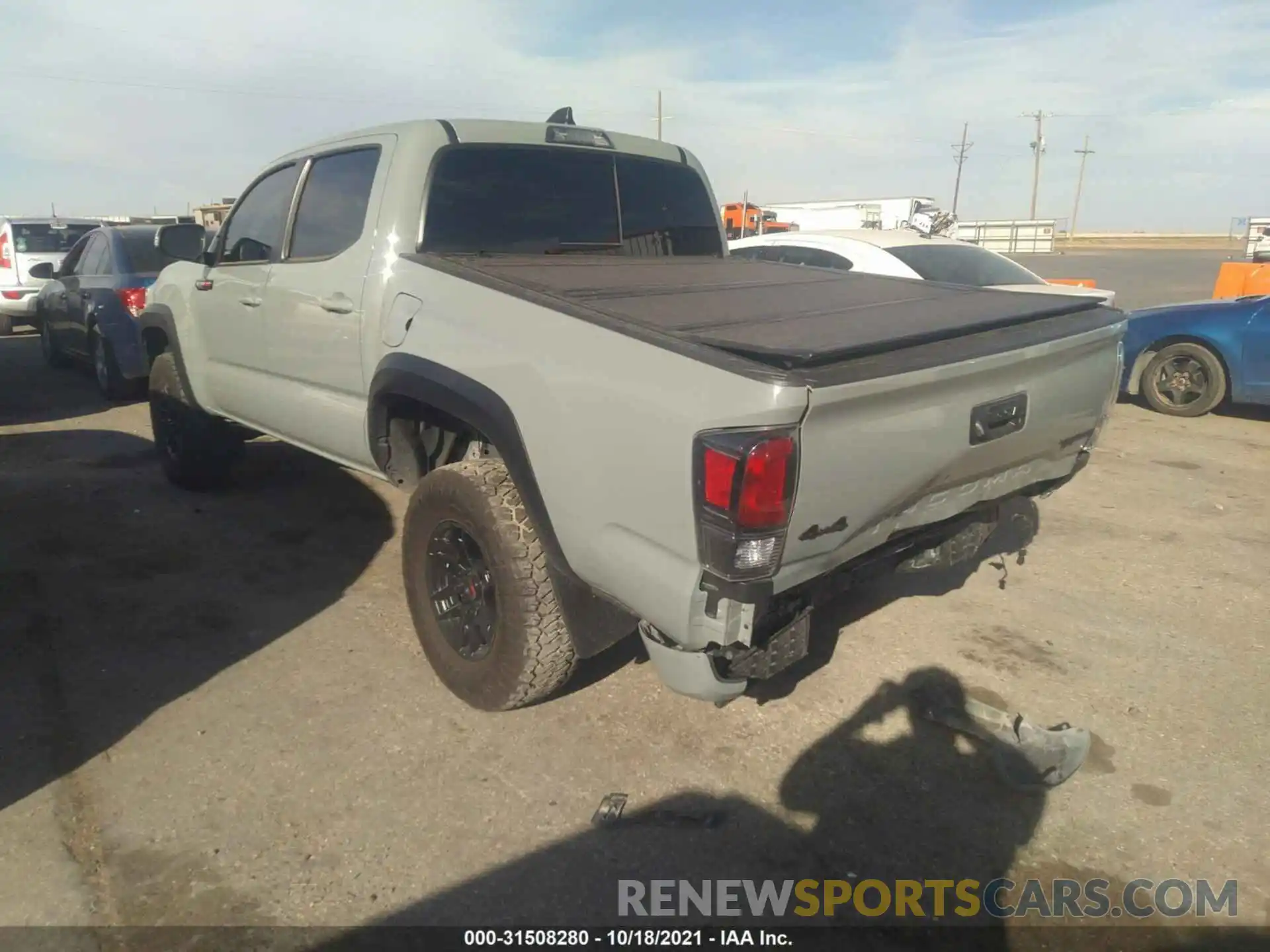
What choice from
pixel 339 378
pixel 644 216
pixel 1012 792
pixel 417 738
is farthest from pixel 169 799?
pixel 644 216

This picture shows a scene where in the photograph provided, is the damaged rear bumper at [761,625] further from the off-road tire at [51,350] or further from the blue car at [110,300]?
the off-road tire at [51,350]

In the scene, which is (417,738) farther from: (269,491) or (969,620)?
(269,491)

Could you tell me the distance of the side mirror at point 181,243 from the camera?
4.96m

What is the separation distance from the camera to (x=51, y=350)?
1050 cm

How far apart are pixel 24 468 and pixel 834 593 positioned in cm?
606

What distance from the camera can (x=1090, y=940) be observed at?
2.32 metres

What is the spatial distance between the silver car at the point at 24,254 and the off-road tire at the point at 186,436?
333 inches

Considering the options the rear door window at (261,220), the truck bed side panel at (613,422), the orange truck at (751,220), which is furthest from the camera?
the orange truck at (751,220)

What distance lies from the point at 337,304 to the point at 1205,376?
781 centimetres

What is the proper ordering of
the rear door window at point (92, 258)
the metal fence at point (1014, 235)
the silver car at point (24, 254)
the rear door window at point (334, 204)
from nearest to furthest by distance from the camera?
the rear door window at point (334, 204), the rear door window at point (92, 258), the silver car at point (24, 254), the metal fence at point (1014, 235)

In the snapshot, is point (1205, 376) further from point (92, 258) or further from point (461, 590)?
point (92, 258)

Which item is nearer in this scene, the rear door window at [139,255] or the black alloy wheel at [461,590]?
the black alloy wheel at [461,590]

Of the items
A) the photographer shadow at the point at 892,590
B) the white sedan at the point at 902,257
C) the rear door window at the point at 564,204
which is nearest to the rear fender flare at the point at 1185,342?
the white sedan at the point at 902,257

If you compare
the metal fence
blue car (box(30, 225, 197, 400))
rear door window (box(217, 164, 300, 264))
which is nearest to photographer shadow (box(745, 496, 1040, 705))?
rear door window (box(217, 164, 300, 264))
